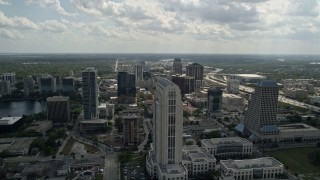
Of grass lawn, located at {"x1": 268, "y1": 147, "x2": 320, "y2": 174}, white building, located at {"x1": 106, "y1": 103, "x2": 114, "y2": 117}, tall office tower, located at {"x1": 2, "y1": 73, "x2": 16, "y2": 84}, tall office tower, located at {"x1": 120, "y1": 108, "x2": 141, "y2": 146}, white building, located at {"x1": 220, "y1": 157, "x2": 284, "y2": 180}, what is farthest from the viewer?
tall office tower, located at {"x1": 2, "y1": 73, "x2": 16, "y2": 84}

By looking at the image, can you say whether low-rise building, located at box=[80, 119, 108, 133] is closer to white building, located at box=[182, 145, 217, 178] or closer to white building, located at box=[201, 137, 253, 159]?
white building, located at box=[201, 137, 253, 159]

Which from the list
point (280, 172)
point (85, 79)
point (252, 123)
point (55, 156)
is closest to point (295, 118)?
point (252, 123)

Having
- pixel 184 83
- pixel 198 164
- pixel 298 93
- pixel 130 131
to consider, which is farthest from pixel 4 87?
pixel 298 93

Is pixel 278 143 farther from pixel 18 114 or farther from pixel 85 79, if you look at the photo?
pixel 18 114

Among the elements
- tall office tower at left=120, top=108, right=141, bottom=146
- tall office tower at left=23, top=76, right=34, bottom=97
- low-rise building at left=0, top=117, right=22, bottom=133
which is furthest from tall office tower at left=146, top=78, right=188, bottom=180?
tall office tower at left=23, top=76, right=34, bottom=97

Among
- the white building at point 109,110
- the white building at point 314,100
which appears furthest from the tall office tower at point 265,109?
the white building at point 314,100

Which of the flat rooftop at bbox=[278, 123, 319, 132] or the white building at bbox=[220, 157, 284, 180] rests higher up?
the flat rooftop at bbox=[278, 123, 319, 132]

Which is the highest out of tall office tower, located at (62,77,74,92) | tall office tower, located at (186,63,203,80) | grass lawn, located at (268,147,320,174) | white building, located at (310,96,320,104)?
tall office tower, located at (186,63,203,80)
